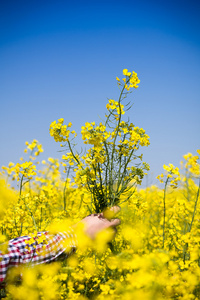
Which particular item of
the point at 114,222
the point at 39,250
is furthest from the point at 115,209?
the point at 39,250

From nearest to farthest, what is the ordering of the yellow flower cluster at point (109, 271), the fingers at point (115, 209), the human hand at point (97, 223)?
the yellow flower cluster at point (109, 271), the human hand at point (97, 223), the fingers at point (115, 209)

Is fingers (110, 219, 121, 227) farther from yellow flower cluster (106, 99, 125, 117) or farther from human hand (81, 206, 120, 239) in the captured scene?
yellow flower cluster (106, 99, 125, 117)

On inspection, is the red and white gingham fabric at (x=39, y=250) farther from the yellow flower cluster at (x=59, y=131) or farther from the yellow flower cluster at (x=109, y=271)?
the yellow flower cluster at (x=59, y=131)

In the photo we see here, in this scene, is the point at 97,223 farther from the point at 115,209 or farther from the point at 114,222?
the point at 115,209

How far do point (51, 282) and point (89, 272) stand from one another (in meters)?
0.44

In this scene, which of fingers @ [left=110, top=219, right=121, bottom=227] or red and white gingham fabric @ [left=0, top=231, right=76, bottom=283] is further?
fingers @ [left=110, top=219, right=121, bottom=227]

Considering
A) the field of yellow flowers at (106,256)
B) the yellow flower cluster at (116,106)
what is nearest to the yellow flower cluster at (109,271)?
the field of yellow flowers at (106,256)

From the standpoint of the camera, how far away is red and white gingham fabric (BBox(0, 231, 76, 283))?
1.65 m

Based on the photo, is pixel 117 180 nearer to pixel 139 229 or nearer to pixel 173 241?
pixel 173 241

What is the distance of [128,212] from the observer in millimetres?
4125

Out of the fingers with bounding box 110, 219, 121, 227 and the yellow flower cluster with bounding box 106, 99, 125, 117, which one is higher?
the yellow flower cluster with bounding box 106, 99, 125, 117

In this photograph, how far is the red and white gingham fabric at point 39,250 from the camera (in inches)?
64.9

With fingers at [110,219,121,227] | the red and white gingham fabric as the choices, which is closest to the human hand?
fingers at [110,219,121,227]

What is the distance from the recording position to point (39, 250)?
68.4 inches
